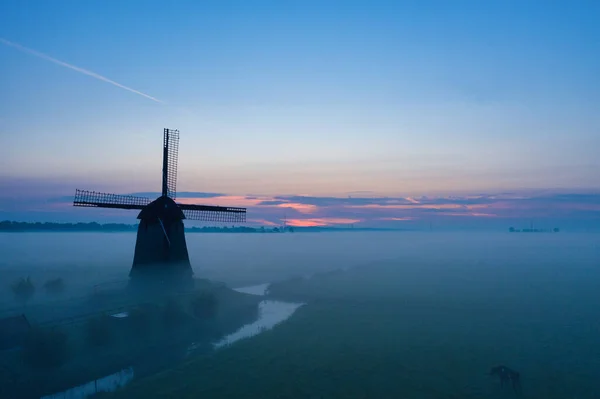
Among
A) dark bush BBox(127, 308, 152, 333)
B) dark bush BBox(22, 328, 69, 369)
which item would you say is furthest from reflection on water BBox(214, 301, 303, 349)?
dark bush BBox(22, 328, 69, 369)

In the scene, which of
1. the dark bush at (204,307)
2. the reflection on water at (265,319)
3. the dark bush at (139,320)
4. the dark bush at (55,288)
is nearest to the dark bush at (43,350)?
the dark bush at (139,320)

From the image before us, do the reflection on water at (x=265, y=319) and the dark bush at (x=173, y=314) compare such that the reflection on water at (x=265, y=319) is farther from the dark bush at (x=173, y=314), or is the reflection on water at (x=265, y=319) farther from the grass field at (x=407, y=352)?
the dark bush at (x=173, y=314)

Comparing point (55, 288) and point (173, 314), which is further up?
point (173, 314)

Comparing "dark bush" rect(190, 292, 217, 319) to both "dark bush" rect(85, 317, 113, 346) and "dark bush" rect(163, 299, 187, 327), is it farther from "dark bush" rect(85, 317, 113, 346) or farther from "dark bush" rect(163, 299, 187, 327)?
"dark bush" rect(85, 317, 113, 346)

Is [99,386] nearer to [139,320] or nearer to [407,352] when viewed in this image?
[139,320]

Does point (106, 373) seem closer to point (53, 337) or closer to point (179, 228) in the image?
point (53, 337)

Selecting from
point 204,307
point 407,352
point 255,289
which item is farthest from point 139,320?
point 255,289
